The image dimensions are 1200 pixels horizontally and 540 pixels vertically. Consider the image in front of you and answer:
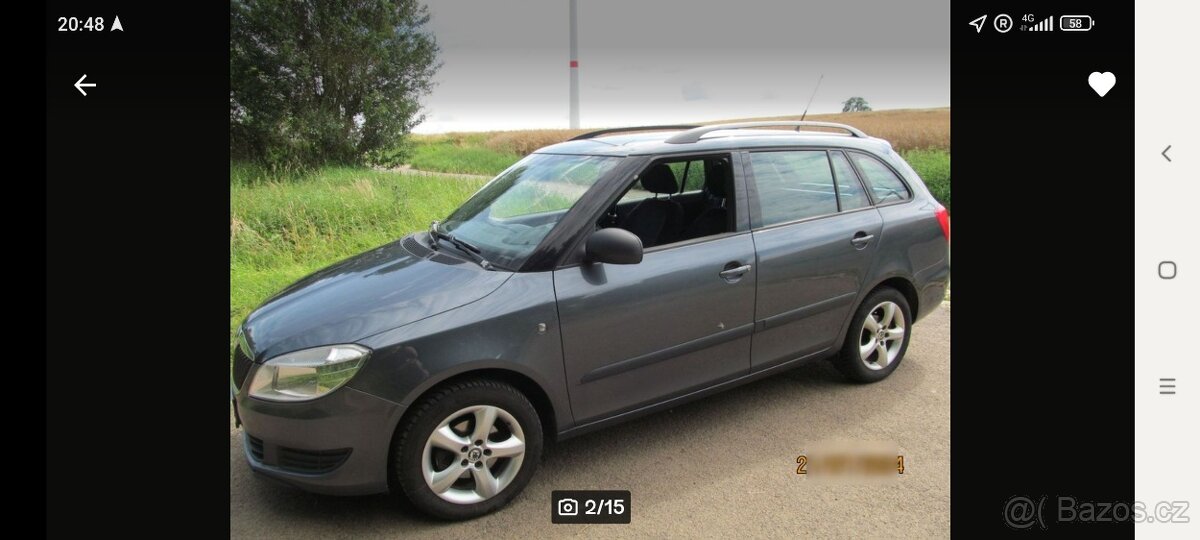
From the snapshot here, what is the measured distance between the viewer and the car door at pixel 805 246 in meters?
3.65

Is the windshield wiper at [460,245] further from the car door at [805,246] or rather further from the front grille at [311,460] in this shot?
the car door at [805,246]

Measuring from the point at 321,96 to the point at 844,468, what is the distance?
15.7m

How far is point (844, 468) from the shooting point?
3.19 metres

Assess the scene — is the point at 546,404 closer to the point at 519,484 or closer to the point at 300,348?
the point at 519,484

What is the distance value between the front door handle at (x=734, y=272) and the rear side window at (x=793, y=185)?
31 centimetres

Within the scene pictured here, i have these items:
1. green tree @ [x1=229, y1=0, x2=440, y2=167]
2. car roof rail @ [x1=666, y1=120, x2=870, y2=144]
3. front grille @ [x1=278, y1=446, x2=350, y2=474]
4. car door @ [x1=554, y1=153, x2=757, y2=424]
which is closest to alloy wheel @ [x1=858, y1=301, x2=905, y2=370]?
car door @ [x1=554, y1=153, x2=757, y2=424]

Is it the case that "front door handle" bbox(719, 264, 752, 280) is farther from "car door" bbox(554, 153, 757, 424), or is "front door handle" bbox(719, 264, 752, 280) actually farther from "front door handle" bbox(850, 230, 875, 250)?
"front door handle" bbox(850, 230, 875, 250)

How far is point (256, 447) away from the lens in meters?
2.78

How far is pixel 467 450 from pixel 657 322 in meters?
1.04

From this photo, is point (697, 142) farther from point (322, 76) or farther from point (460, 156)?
point (460, 156)

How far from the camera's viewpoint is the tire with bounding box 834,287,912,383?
410 centimetres

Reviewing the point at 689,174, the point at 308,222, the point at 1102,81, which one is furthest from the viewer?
the point at 308,222

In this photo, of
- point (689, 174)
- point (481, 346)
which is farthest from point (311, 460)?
point (689, 174)

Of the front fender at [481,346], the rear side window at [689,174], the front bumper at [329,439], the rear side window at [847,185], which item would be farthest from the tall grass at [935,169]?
the front bumper at [329,439]
